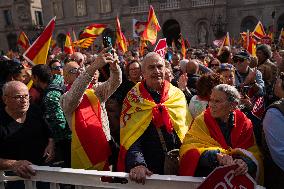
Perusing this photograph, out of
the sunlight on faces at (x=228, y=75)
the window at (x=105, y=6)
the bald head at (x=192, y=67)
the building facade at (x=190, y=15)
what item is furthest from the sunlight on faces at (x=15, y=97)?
the window at (x=105, y=6)

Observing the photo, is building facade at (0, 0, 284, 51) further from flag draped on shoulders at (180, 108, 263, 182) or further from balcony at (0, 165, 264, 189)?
flag draped on shoulders at (180, 108, 263, 182)

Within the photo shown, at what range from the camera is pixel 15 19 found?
44.5 m

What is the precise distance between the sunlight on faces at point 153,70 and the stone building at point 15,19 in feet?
143

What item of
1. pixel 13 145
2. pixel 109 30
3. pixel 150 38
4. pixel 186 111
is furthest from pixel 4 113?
pixel 109 30

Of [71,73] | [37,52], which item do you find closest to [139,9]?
[37,52]

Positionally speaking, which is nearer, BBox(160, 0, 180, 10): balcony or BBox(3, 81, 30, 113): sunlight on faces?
BBox(3, 81, 30, 113): sunlight on faces

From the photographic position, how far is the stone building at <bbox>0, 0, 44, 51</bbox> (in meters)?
44.4

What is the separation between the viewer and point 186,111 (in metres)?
3.16

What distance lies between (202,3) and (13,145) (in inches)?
1112

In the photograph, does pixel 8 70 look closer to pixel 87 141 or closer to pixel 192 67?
pixel 87 141

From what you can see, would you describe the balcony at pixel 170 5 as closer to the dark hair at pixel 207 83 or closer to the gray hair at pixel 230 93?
the dark hair at pixel 207 83

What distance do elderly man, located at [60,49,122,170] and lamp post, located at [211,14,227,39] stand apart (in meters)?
26.0

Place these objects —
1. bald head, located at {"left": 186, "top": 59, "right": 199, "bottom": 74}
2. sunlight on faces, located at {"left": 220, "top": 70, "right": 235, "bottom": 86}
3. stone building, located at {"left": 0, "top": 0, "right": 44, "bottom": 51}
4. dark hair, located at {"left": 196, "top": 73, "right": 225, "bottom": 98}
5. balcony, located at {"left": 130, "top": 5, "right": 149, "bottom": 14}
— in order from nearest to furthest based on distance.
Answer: dark hair, located at {"left": 196, "top": 73, "right": 225, "bottom": 98}
sunlight on faces, located at {"left": 220, "top": 70, "right": 235, "bottom": 86}
bald head, located at {"left": 186, "top": 59, "right": 199, "bottom": 74}
balcony, located at {"left": 130, "top": 5, "right": 149, "bottom": 14}
stone building, located at {"left": 0, "top": 0, "right": 44, "bottom": 51}

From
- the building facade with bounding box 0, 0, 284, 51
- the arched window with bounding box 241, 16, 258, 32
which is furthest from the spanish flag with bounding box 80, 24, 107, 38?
the arched window with bounding box 241, 16, 258, 32
